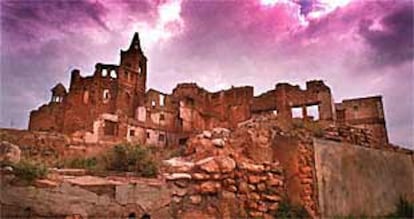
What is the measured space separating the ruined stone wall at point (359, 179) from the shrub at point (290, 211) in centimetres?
44

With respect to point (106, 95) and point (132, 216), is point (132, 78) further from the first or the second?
point (132, 216)

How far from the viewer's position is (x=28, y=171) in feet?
15.2

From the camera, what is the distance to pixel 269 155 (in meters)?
7.25

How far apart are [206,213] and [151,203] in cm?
107

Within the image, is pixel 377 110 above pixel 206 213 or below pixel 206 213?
above

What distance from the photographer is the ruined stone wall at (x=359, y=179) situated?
7020 mm

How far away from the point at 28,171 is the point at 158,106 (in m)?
31.0

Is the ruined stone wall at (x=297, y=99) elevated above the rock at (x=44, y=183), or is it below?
above

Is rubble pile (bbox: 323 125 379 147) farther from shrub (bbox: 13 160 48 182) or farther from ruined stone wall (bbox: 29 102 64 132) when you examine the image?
ruined stone wall (bbox: 29 102 64 132)

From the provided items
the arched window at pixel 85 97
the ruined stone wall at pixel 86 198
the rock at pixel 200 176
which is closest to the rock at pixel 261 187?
the rock at pixel 200 176

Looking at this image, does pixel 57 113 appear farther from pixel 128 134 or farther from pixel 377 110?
pixel 377 110

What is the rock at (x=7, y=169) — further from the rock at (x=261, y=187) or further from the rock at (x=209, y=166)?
the rock at (x=261, y=187)

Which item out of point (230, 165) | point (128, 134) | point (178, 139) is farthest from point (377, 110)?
point (230, 165)

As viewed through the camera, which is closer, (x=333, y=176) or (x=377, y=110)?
(x=333, y=176)
